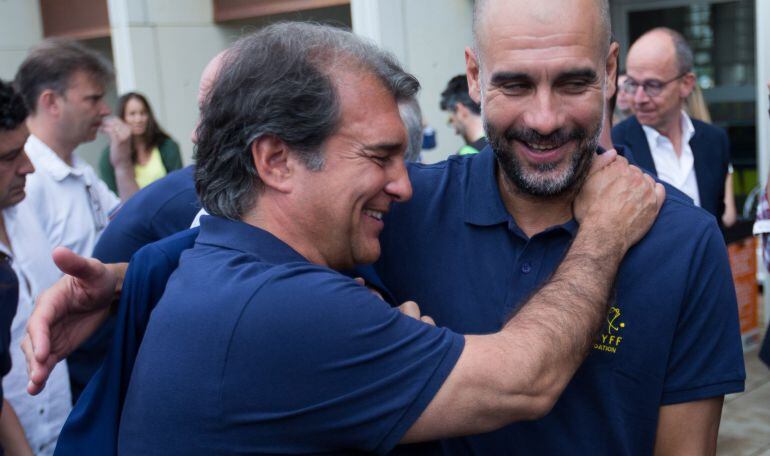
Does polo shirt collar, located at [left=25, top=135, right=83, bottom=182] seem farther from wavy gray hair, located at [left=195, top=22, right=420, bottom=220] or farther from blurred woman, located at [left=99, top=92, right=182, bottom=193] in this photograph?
blurred woman, located at [left=99, top=92, right=182, bottom=193]

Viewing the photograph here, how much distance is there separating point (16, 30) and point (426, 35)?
6.90 metres

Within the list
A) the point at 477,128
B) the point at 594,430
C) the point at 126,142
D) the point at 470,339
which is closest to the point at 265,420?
the point at 470,339

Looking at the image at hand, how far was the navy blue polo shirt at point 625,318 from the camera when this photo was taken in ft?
6.27

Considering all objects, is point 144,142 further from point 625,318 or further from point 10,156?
point 625,318

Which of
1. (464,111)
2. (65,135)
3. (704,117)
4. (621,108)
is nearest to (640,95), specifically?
(464,111)

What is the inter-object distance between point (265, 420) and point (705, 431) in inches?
37.8

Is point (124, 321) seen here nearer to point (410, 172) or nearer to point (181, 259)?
point (181, 259)

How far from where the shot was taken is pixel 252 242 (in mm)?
1788

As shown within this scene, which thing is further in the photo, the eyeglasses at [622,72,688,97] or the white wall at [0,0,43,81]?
the white wall at [0,0,43,81]

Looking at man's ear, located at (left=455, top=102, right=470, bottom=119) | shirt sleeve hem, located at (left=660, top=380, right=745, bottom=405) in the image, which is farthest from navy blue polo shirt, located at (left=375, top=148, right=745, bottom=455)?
man's ear, located at (left=455, top=102, right=470, bottom=119)

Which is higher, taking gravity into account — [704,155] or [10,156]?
[10,156]

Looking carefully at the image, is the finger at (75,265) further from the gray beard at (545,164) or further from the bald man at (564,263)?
the gray beard at (545,164)

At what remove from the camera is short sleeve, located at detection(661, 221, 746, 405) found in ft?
6.25

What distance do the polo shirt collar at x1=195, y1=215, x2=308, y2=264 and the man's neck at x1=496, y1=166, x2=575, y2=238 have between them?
587 millimetres
